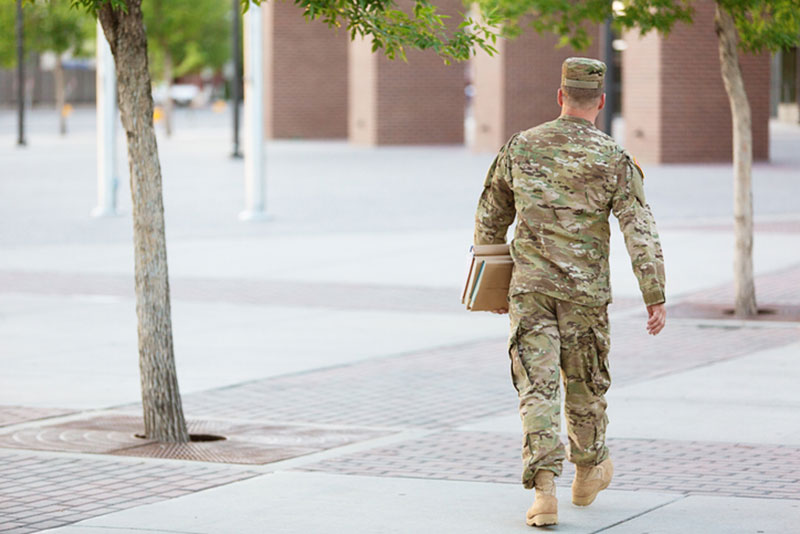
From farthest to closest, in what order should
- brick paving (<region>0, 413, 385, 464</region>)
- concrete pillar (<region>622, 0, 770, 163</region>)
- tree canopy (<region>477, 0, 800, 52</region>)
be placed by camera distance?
concrete pillar (<region>622, 0, 770, 163</region>) → tree canopy (<region>477, 0, 800, 52</region>) → brick paving (<region>0, 413, 385, 464</region>)

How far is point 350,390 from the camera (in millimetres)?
9586

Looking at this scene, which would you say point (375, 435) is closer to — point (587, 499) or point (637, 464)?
point (637, 464)

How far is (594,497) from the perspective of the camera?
631 centimetres

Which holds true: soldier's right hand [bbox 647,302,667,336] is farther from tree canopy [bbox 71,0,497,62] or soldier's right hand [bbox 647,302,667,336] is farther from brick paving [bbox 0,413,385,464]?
tree canopy [bbox 71,0,497,62]

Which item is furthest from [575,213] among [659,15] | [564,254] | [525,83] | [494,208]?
[525,83]

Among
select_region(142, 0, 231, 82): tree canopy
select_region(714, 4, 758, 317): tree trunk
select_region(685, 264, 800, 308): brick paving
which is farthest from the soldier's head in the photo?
select_region(142, 0, 231, 82): tree canopy

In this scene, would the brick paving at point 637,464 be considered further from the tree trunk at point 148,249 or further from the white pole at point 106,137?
the white pole at point 106,137

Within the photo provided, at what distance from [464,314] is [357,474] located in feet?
19.1

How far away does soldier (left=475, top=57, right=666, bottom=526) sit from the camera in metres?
6.00

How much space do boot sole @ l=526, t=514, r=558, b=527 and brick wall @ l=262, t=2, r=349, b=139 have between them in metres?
41.1

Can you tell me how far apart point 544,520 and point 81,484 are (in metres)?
2.23

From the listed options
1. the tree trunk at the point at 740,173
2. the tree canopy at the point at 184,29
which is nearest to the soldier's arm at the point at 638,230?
the tree trunk at the point at 740,173

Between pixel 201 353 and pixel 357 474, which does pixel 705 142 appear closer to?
pixel 201 353

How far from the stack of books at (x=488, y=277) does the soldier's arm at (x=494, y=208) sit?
0.05 meters
